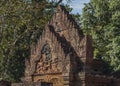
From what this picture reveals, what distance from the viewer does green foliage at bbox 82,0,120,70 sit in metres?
21.1

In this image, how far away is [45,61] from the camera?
18938 mm

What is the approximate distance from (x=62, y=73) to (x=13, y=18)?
23.9ft

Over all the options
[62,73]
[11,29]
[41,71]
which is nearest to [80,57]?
[62,73]

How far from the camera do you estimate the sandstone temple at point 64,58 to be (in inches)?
673

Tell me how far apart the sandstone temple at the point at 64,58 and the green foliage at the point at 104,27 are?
1.44 metres

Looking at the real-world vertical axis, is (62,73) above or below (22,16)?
below

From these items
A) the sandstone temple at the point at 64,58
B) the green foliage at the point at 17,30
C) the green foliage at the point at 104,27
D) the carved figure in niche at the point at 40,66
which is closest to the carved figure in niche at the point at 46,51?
the sandstone temple at the point at 64,58

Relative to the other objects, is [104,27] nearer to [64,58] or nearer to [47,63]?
[47,63]

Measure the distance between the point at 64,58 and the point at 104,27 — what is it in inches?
247

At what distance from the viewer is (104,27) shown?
22922 millimetres

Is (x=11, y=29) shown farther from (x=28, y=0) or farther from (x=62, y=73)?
(x=62, y=73)

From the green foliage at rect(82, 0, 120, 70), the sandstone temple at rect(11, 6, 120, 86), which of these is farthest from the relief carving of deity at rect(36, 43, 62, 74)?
the green foliage at rect(82, 0, 120, 70)

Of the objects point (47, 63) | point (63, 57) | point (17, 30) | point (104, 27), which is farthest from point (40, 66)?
point (17, 30)

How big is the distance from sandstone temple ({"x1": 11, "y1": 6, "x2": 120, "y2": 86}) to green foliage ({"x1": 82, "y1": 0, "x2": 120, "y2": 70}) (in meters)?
1.44
